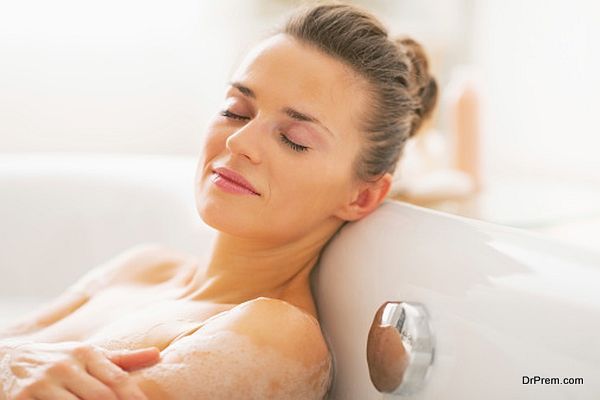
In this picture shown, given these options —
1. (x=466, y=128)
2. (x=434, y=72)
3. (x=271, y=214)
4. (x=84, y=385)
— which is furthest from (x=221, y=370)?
(x=434, y=72)

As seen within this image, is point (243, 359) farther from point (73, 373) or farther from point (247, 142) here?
point (247, 142)

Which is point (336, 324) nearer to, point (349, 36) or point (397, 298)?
point (397, 298)

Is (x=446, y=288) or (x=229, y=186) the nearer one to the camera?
(x=446, y=288)

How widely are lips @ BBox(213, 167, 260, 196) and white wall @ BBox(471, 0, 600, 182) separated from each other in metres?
2.97

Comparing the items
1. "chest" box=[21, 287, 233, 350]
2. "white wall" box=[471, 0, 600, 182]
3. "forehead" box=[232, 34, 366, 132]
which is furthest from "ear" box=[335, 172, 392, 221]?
"white wall" box=[471, 0, 600, 182]

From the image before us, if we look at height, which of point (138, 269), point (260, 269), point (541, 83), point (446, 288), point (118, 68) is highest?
point (446, 288)

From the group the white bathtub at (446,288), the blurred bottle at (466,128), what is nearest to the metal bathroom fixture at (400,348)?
the white bathtub at (446,288)

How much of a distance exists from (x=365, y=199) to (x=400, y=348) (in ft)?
1.12

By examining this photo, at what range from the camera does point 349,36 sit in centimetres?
122

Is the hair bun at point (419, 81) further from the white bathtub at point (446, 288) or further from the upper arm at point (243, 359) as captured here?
the upper arm at point (243, 359)

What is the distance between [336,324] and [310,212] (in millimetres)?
168

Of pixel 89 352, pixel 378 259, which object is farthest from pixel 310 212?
pixel 89 352

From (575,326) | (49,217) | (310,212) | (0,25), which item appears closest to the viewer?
(575,326)

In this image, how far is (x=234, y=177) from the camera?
117 centimetres
